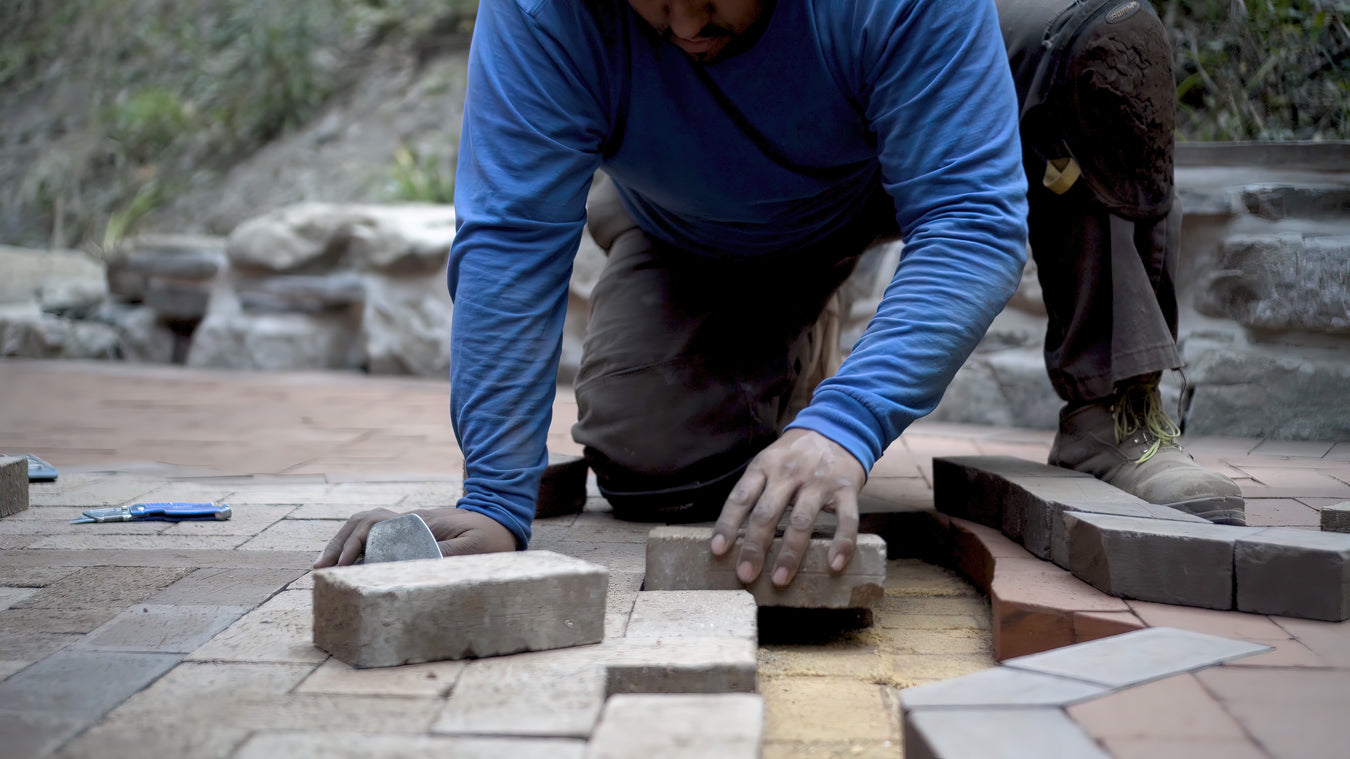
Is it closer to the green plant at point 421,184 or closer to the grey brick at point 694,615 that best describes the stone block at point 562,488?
the grey brick at point 694,615

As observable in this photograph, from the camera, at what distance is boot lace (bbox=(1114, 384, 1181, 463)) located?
2.36 metres

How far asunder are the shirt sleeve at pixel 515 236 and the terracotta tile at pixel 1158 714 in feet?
3.11

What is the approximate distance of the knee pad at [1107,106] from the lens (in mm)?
2273

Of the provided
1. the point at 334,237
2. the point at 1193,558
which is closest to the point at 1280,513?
the point at 1193,558

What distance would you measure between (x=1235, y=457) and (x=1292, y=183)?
1001 millimetres

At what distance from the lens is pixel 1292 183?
3566mm

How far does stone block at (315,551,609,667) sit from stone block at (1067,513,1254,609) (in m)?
0.79

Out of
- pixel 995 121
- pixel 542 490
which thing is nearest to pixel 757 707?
pixel 995 121

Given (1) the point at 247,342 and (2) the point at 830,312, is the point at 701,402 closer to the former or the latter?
(2) the point at 830,312

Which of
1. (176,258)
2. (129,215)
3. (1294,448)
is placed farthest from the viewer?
(129,215)

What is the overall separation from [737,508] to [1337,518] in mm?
1091

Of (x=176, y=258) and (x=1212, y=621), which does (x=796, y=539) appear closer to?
(x=1212, y=621)

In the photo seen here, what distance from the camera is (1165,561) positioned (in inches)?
67.4

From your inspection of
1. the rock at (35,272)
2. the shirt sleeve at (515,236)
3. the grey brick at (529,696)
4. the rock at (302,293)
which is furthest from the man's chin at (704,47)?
the rock at (35,272)
